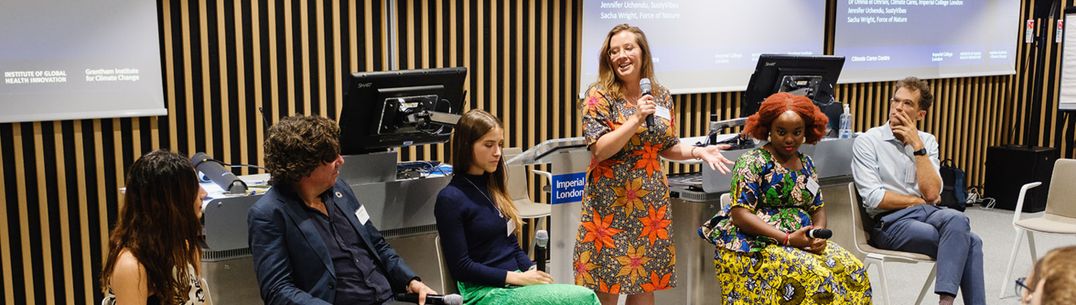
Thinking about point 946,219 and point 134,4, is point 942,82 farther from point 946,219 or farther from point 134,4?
point 134,4

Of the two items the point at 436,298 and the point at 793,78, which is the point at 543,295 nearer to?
the point at 436,298

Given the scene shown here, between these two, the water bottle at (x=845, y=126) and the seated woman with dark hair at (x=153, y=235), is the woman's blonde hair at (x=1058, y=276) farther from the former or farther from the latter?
the water bottle at (x=845, y=126)

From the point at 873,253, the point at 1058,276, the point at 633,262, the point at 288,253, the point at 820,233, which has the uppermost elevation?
the point at 1058,276

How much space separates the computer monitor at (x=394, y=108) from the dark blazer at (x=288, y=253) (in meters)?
0.73

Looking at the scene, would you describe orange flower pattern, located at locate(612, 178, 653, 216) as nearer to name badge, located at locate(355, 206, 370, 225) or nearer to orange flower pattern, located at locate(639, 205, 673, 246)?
orange flower pattern, located at locate(639, 205, 673, 246)

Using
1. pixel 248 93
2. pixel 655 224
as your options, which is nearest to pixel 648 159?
pixel 655 224

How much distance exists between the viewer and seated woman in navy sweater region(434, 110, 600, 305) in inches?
127

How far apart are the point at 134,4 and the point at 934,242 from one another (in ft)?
13.1

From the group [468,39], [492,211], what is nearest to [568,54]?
[468,39]

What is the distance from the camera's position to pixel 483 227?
3.30 meters

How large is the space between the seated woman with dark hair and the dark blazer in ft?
0.69

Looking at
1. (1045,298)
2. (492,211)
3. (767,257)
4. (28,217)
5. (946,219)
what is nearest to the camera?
(1045,298)

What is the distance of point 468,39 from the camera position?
6062mm

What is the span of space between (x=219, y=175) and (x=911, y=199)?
3.08 metres
